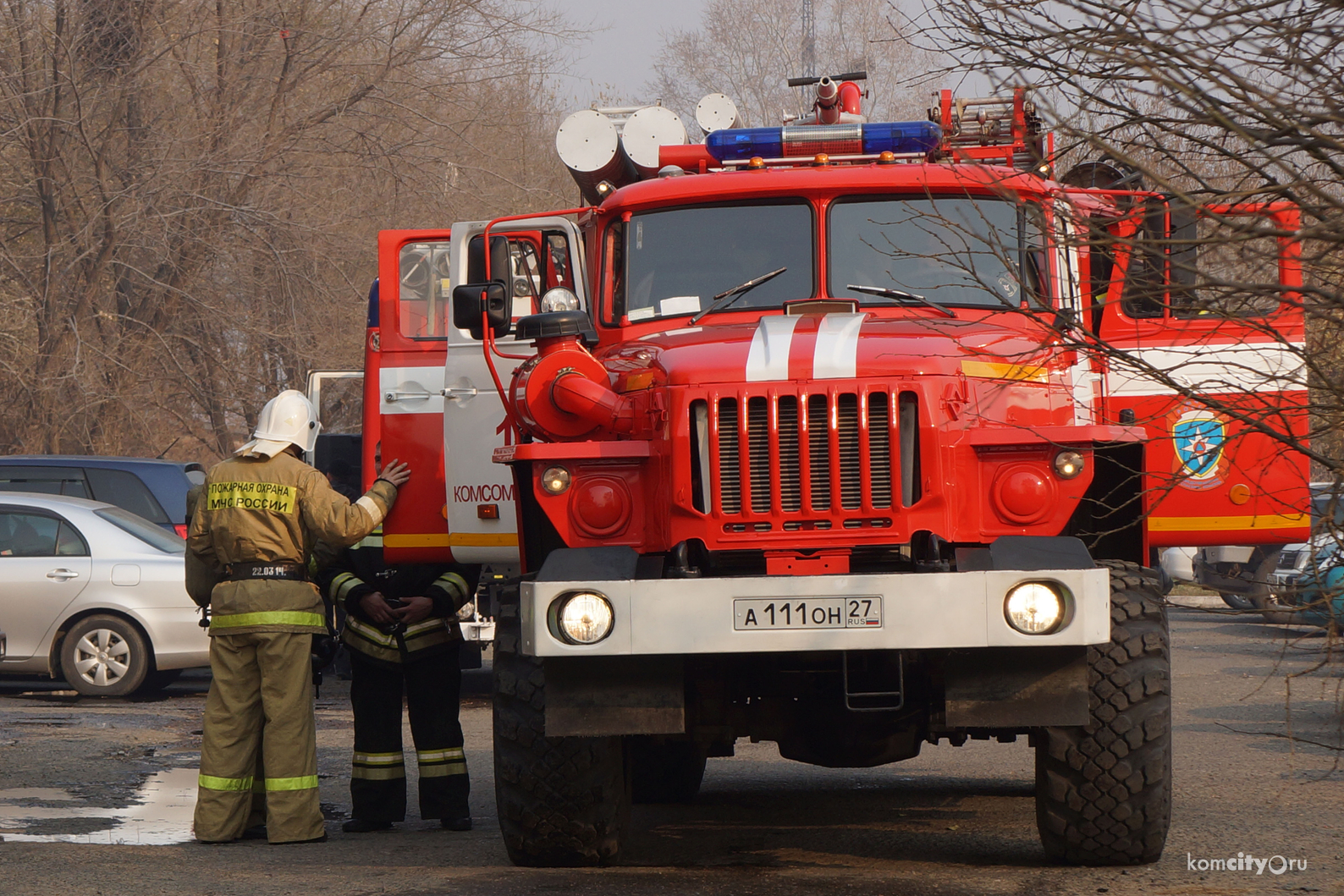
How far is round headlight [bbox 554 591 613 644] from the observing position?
18.0 ft

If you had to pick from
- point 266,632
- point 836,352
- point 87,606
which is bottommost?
point 87,606

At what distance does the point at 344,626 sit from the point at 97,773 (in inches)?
91.6

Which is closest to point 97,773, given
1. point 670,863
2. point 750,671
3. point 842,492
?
point 670,863

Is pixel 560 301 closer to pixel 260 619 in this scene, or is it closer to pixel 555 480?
pixel 555 480

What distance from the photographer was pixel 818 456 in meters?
5.71

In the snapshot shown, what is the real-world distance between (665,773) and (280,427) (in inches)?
100

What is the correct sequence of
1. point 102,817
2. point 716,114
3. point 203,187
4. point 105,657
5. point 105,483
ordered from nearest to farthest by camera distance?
point 102,817 < point 716,114 < point 105,657 < point 105,483 < point 203,187

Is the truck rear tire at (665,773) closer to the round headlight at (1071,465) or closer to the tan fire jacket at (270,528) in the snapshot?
the tan fire jacket at (270,528)

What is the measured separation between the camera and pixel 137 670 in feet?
41.8

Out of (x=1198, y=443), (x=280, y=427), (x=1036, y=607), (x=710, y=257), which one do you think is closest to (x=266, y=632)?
(x=280, y=427)

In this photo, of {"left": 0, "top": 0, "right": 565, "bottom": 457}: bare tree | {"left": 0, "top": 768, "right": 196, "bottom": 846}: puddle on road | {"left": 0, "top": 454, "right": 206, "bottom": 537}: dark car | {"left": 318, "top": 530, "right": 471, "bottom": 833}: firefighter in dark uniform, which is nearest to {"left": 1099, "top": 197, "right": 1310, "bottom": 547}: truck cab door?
{"left": 318, "top": 530, "right": 471, "bottom": 833}: firefighter in dark uniform

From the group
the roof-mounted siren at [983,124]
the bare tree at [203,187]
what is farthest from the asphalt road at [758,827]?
the bare tree at [203,187]

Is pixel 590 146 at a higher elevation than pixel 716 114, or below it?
below

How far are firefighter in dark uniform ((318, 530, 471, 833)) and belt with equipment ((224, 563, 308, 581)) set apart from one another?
39cm
